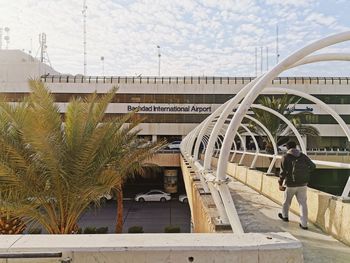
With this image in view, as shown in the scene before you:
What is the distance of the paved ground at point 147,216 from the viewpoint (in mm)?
21875

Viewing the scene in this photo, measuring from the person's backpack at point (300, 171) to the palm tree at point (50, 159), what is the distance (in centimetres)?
393

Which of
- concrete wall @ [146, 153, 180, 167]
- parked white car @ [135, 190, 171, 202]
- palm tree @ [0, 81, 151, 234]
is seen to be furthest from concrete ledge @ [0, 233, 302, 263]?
parked white car @ [135, 190, 171, 202]

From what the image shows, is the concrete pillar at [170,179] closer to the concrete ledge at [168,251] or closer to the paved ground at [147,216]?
the paved ground at [147,216]

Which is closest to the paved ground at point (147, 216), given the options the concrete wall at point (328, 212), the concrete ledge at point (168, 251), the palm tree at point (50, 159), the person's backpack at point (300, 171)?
the palm tree at point (50, 159)

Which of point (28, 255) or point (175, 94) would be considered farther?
point (175, 94)

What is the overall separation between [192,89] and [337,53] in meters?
37.5

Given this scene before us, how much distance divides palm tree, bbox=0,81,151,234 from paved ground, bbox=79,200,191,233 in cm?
1335

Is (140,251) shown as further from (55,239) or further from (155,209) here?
(155,209)

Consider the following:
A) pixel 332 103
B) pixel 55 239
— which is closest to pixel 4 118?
pixel 55 239

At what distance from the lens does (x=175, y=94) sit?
1629 inches

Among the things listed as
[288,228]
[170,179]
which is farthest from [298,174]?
[170,179]

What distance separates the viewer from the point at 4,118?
7.14 m

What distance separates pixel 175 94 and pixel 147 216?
19.8 metres

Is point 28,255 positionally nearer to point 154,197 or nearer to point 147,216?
point 147,216
